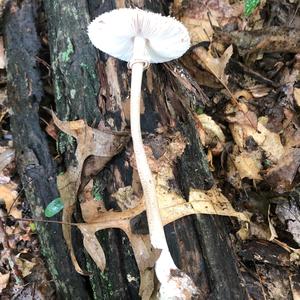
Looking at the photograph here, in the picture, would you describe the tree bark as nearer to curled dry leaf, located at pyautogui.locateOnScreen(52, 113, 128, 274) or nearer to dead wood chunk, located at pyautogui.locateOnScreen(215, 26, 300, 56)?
curled dry leaf, located at pyautogui.locateOnScreen(52, 113, 128, 274)

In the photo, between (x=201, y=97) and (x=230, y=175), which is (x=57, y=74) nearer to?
(x=201, y=97)

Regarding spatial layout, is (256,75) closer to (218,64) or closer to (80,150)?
(218,64)

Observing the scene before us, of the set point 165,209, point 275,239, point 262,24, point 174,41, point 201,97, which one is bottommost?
point 275,239

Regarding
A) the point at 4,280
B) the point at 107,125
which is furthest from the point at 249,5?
the point at 4,280

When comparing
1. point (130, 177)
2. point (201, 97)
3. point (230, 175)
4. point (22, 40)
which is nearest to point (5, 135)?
point (22, 40)

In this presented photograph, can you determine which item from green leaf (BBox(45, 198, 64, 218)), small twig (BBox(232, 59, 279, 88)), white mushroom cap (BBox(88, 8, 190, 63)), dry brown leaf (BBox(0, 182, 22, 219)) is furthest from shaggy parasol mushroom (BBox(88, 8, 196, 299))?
dry brown leaf (BBox(0, 182, 22, 219))

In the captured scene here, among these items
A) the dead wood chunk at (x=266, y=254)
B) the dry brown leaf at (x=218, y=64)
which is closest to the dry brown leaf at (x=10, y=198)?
the dead wood chunk at (x=266, y=254)
